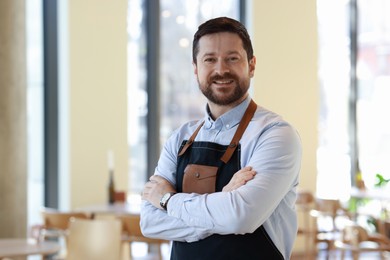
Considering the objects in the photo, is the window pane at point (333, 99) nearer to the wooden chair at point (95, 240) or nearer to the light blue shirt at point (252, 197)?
the wooden chair at point (95, 240)

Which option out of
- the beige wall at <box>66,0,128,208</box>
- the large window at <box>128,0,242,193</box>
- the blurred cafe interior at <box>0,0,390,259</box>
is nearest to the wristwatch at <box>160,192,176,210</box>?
the blurred cafe interior at <box>0,0,390,259</box>

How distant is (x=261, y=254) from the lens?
2.12 meters

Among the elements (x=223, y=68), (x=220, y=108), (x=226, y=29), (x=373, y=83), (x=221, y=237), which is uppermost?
(x=373, y=83)

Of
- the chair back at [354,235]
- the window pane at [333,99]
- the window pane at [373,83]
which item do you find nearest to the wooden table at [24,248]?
the chair back at [354,235]

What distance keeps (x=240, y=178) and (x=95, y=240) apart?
282cm

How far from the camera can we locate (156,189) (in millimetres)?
2379

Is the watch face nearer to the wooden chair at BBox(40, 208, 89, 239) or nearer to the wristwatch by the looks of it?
the wristwatch

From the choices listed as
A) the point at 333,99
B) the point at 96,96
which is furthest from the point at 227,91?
the point at 333,99

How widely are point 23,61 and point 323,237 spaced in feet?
13.5

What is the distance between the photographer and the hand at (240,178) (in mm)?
2162

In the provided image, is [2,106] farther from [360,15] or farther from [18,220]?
[360,15]

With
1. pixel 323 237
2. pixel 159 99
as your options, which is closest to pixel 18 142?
pixel 159 99

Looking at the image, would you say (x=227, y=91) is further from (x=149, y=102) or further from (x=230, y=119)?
(x=149, y=102)

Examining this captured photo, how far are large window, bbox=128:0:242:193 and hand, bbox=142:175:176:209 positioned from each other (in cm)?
612
